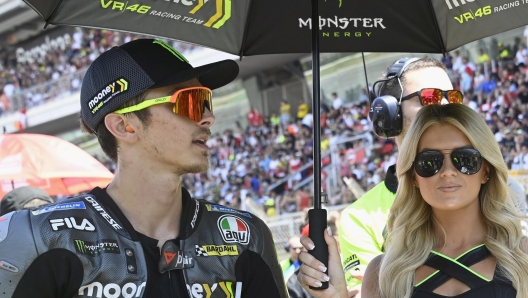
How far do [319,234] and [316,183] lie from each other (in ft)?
0.72

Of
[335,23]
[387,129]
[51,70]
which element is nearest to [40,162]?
[387,129]

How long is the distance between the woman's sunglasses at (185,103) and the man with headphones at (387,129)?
3.71 feet

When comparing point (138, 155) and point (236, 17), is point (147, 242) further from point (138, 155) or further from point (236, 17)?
point (236, 17)

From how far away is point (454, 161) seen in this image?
2.59 m

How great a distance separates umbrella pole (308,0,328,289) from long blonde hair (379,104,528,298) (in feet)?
0.83

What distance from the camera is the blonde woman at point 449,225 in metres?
2.47

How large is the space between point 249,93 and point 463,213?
791 inches

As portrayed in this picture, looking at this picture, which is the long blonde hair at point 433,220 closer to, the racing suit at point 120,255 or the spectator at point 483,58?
the racing suit at point 120,255

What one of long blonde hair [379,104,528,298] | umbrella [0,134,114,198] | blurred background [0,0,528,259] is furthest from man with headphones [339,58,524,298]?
umbrella [0,134,114,198]

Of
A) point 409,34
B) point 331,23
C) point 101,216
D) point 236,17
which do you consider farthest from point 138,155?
point 409,34

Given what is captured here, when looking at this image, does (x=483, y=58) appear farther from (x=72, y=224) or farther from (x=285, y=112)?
(x=72, y=224)

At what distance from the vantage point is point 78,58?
92.1 feet

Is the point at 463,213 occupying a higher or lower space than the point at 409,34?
lower

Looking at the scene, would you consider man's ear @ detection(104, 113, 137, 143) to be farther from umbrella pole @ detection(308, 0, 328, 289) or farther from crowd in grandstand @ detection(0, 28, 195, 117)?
crowd in grandstand @ detection(0, 28, 195, 117)
